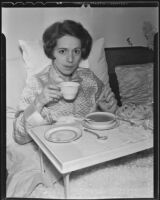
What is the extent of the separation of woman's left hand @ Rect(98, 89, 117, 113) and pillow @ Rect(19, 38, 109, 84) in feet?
0.36

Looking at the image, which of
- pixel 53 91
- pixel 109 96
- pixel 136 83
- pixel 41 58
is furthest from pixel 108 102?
pixel 41 58

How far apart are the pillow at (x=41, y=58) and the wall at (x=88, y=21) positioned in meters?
0.03

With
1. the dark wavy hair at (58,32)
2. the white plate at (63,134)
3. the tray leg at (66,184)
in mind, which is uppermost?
the dark wavy hair at (58,32)

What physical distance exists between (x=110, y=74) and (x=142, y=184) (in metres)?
0.51

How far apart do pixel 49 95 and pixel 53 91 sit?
0.02 m

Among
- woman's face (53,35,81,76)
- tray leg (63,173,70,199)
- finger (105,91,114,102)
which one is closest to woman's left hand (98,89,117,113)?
finger (105,91,114,102)

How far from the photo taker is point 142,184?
Result: 1023 mm

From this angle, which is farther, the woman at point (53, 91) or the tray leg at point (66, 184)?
the woman at point (53, 91)

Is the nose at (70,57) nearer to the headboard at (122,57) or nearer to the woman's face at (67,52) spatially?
the woman's face at (67,52)

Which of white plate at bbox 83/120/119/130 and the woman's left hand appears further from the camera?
the woman's left hand

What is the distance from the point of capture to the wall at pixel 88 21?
0.99 m

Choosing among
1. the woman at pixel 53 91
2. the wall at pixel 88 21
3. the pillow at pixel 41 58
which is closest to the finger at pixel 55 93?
the woman at pixel 53 91

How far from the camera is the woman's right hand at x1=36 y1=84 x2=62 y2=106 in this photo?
3.29 feet

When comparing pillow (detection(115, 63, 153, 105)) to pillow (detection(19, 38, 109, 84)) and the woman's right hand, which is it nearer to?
pillow (detection(19, 38, 109, 84))
